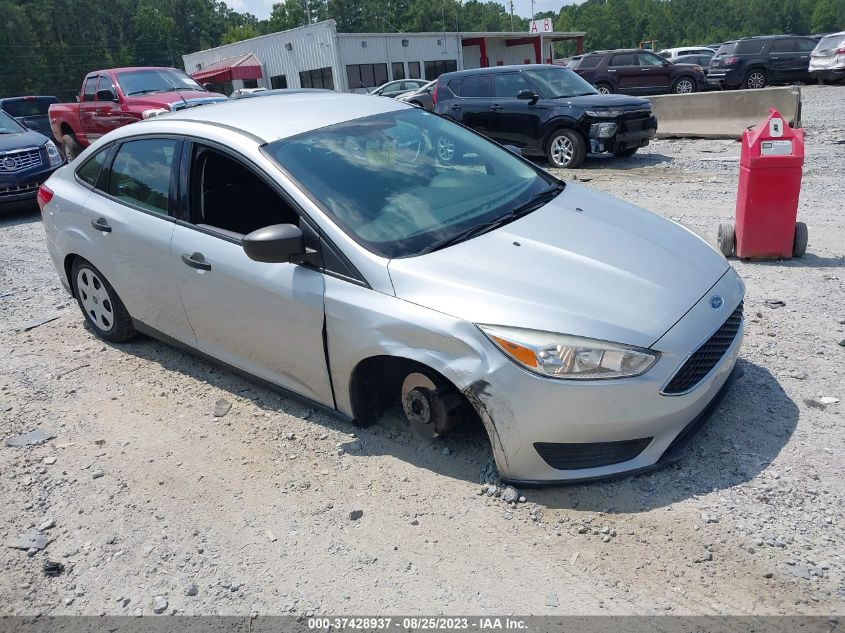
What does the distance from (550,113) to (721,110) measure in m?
3.73

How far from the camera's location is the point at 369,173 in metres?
3.77

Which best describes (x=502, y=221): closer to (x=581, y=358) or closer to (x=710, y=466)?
(x=581, y=358)

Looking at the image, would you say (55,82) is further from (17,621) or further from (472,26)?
(472,26)

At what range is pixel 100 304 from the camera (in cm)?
516

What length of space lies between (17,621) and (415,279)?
216 cm

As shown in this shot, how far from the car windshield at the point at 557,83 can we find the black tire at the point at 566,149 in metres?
0.70

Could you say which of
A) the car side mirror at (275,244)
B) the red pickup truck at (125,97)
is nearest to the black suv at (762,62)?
the red pickup truck at (125,97)

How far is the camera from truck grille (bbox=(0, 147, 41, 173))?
10.4 metres

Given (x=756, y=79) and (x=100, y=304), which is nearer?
(x=100, y=304)

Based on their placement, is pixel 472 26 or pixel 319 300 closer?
A: pixel 319 300

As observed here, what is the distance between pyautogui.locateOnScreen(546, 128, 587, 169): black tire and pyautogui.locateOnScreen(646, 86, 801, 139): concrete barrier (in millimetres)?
3324

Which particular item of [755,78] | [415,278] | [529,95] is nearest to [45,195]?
[415,278]

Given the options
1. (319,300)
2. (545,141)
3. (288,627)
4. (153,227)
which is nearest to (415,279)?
(319,300)

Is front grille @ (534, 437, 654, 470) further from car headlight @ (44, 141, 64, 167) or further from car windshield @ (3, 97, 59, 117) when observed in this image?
car windshield @ (3, 97, 59, 117)
